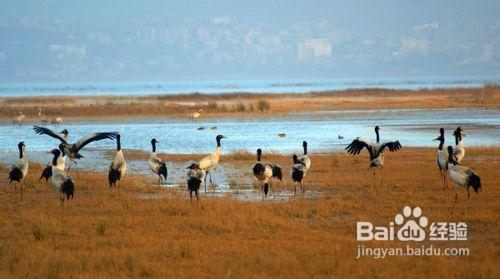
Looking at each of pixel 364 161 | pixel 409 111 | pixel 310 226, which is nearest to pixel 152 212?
pixel 310 226

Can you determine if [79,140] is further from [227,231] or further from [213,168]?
[227,231]

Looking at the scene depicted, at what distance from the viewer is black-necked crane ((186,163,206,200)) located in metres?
15.1

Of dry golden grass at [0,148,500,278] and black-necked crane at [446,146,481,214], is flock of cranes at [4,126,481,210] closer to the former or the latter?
black-necked crane at [446,146,481,214]

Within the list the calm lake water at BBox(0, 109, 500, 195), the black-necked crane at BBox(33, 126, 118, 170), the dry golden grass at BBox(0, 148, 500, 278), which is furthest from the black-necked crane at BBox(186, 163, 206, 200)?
the black-necked crane at BBox(33, 126, 118, 170)

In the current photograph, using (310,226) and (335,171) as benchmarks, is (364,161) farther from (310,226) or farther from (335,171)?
(310,226)

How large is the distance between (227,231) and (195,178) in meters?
2.54

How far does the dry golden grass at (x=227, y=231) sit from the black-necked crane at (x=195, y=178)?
12.6 inches

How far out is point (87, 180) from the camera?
19.7m

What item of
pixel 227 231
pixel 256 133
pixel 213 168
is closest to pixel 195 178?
pixel 213 168

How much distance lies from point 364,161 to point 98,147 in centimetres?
1187

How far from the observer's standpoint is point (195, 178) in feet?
50.0

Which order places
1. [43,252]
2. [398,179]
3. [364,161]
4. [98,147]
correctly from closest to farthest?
[43,252]
[398,179]
[364,161]
[98,147]

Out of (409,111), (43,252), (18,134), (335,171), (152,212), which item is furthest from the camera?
(409,111)

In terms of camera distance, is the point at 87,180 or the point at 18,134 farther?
the point at 18,134
